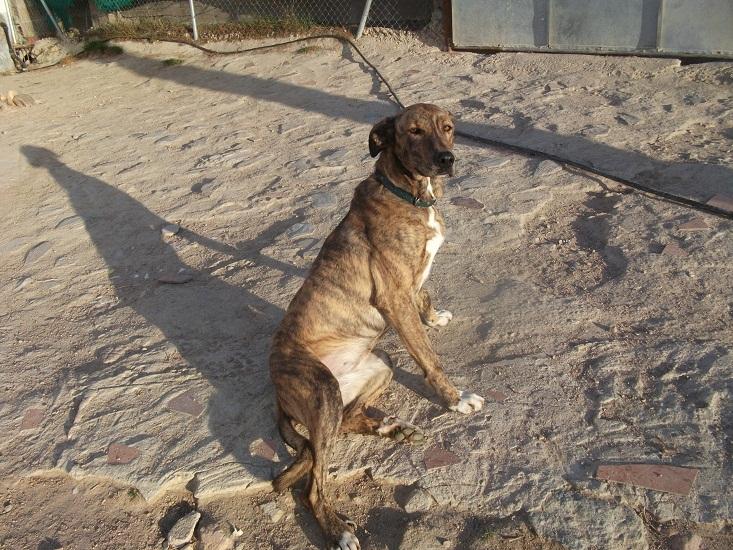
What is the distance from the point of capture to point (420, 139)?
370 cm

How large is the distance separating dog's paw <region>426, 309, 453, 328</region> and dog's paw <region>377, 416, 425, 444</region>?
0.91 m

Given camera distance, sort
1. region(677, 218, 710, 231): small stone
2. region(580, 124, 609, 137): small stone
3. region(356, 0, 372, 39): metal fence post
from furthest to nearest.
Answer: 1. region(356, 0, 372, 39): metal fence post
2. region(580, 124, 609, 137): small stone
3. region(677, 218, 710, 231): small stone

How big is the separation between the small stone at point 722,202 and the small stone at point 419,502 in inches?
132

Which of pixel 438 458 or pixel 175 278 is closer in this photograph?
pixel 438 458

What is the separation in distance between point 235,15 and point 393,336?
30.7 ft

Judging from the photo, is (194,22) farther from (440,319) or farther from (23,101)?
(440,319)

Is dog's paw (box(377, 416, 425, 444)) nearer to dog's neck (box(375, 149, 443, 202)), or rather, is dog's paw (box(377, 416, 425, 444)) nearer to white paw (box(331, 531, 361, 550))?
white paw (box(331, 531, 361, 550))

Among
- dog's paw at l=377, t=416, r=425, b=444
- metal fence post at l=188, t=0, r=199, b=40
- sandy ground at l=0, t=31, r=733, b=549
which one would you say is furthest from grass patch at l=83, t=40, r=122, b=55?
dog's paw at l=377, t=416, r=425, b=444

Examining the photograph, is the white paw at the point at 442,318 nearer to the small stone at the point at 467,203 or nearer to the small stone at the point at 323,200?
the small stone at the point at 467,203

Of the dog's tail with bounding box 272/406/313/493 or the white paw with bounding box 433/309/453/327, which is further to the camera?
the white paw with bounding box 433/309/453/327

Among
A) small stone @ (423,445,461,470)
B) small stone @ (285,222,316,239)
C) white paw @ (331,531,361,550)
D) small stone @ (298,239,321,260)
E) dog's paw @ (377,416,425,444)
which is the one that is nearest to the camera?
white paw @ (331,531,361,550)

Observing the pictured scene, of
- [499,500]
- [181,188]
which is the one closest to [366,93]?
[181,188]

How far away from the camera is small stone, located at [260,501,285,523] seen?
3203 mm

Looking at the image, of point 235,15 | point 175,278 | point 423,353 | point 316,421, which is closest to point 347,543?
point 316,421
